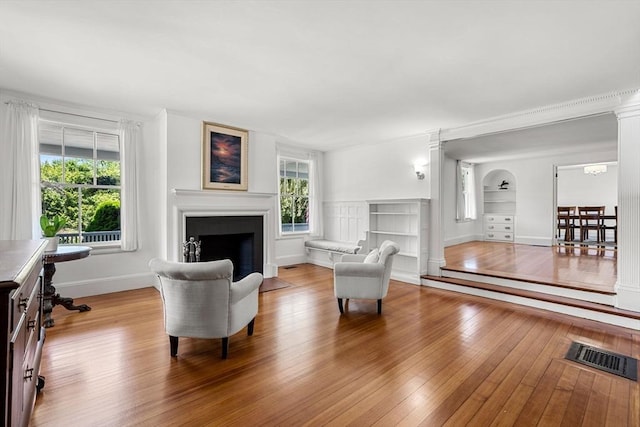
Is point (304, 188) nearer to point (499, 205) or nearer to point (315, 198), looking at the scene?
point (315, 198)

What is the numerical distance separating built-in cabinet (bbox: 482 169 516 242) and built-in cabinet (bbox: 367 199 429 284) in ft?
17.0

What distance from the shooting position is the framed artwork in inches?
190

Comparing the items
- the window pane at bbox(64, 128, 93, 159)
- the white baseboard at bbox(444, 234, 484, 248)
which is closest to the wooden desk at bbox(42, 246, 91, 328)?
the window pane at bbox(64, 128, 93, 159)

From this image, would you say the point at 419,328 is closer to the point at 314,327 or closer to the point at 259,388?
the point at 314,327

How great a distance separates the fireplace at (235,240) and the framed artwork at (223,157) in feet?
1.81

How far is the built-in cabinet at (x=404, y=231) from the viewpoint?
207 inches

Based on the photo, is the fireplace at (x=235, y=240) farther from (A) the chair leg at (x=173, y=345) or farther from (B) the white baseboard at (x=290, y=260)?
(A) the chair leg at (x=173, y=345)

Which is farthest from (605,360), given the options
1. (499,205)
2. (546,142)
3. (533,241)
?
(499,205)

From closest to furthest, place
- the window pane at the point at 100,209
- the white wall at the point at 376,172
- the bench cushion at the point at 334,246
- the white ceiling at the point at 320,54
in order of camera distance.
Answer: the white ceiling at the point at 320,54 < the window pane at the point at 100,209 < the white wall at the point at 376,172 < the bench cushion at the point at 334,246

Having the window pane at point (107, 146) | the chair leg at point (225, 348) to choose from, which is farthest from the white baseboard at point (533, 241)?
the window pane at point (107, 146)

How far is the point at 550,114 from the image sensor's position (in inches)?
161

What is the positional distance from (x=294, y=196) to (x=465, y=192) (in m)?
5.35

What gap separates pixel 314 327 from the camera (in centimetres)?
332

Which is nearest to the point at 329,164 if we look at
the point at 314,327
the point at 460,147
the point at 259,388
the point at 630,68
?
the point at 460,147
